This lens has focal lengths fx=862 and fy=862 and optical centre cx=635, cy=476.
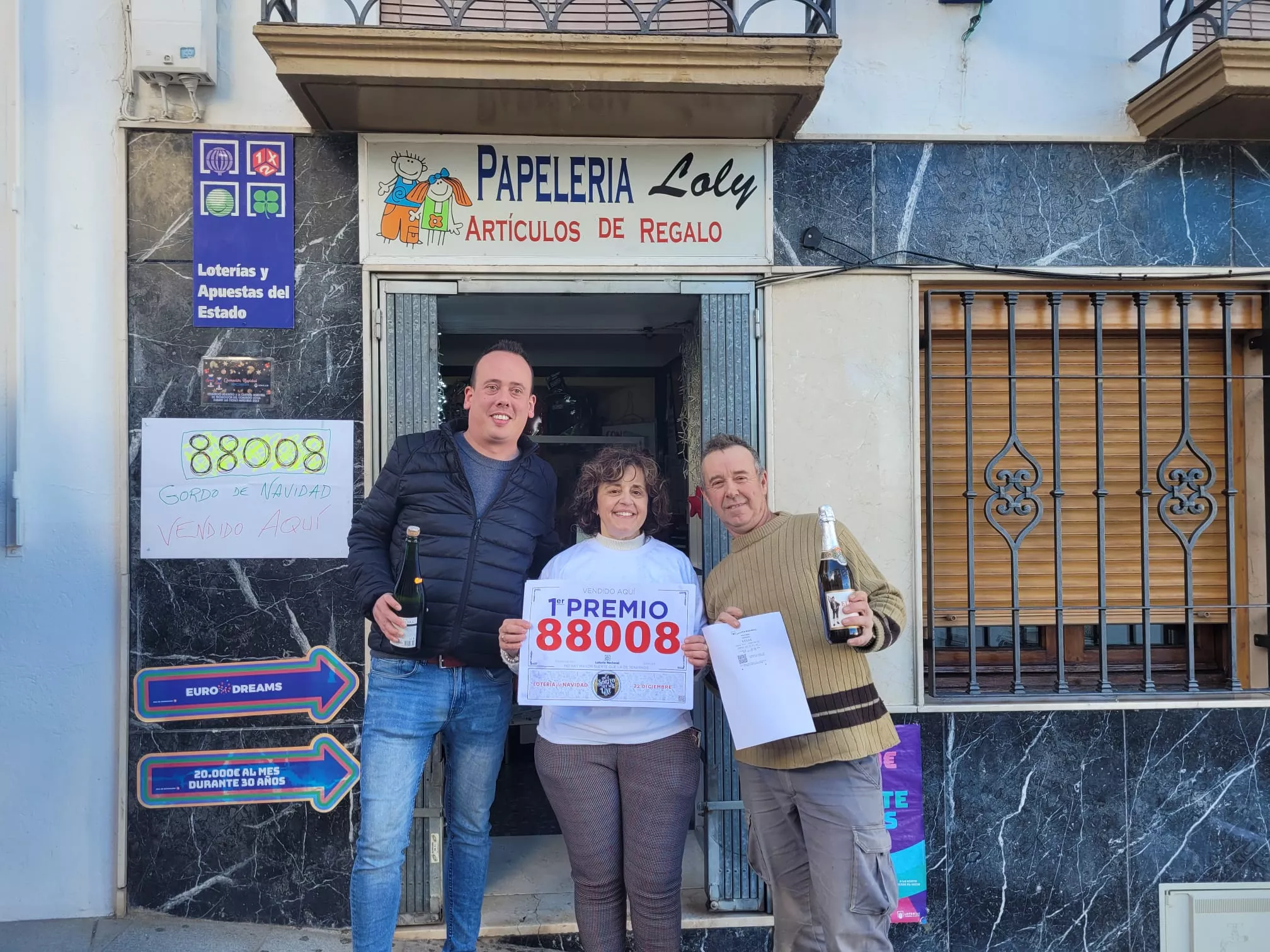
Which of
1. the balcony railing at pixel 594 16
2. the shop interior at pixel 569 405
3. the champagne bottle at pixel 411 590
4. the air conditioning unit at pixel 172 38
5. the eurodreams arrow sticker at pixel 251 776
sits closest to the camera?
the champagne bottle at pixel 411 590

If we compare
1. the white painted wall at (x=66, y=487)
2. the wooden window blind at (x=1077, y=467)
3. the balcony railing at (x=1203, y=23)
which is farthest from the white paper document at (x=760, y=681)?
the balcony railing at (x=1203, y=23)

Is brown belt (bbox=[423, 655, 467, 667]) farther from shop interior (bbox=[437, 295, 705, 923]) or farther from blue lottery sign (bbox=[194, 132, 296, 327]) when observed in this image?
blue lottery sign (bbox=[194, 132, 296, 327])

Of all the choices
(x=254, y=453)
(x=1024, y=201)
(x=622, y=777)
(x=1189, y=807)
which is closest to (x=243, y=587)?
(x=254, y=453)

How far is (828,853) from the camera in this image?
2.85 m

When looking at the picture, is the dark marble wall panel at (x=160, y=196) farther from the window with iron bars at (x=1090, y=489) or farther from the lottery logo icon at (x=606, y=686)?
the window with iron bars at (x=1090, y=489)

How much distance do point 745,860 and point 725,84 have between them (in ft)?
11.5

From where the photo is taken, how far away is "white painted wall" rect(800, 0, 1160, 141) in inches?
165

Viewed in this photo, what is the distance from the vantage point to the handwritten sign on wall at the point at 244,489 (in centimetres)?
395

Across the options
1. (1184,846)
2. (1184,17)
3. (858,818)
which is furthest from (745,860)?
(1184,17)

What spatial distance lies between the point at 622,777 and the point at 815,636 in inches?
32.8

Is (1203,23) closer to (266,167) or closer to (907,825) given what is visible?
(907,825)

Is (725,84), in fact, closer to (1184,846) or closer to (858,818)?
(858,818)

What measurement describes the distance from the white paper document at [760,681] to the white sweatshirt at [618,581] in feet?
0.66

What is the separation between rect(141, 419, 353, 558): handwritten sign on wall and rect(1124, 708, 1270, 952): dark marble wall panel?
394cm
